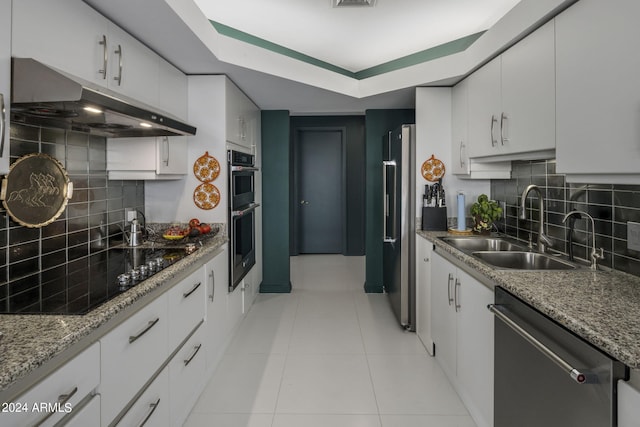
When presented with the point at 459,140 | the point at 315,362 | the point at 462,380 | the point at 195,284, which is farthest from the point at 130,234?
the point at 459,140

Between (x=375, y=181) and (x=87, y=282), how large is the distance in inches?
137

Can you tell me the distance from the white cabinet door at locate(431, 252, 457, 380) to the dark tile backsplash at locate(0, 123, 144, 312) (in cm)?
199

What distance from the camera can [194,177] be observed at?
324 cm

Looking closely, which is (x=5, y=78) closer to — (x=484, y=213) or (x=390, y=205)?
(x=484, y=213)

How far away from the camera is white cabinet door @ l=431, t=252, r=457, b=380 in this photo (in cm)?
255

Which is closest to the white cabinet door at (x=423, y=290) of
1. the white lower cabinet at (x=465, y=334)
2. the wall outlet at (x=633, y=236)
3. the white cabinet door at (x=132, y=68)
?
the white lower cabinet at (x=465, y=334)

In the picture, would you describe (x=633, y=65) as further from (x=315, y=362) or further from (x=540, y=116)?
(x=315, y=362)

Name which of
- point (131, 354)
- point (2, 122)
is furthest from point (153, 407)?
point (2, 122)

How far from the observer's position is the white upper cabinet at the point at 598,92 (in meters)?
1.37

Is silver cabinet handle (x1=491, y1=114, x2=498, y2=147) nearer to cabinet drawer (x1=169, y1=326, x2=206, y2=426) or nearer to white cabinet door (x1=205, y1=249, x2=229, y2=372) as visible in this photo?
white cabinet door (x1=205, y1=249, x2=229, y2=372)

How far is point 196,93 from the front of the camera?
3.23m

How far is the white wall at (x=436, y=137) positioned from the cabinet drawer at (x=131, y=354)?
7.54 ft

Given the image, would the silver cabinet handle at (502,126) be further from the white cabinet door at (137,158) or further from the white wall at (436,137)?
the white cabinet door at (137,158)

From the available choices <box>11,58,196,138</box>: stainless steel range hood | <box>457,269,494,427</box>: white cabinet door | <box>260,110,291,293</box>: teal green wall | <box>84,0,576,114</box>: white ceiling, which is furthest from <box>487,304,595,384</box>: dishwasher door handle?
<box>260,110,291,293</box>: teal green wall
